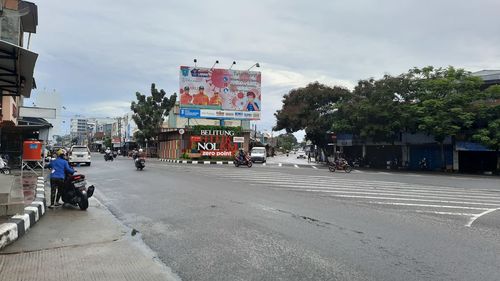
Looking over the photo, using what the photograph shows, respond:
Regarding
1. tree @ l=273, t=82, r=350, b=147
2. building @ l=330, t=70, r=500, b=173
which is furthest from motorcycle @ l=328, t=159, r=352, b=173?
tree @ l=273, t=82, r=350, b=147

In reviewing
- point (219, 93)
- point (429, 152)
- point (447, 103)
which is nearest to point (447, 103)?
point (447, 103)

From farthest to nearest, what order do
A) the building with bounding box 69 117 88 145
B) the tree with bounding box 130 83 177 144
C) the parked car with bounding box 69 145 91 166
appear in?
1. the building with bounding box 69 117 88 145
2. the tree with bounding box 130 83 177 144
3. the parked car with bounding box 69 145 91 166

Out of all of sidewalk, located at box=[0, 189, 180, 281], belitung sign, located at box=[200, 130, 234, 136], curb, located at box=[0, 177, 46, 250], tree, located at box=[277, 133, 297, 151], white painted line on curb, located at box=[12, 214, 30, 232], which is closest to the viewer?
sidewalk, located at box=[0, 189, 180, 281]

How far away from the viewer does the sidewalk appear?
552 cm

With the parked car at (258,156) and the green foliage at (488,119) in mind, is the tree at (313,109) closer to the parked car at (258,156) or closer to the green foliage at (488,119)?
the parked car at (258,156)

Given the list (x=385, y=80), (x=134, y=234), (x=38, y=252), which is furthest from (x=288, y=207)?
(x=385, y=80)

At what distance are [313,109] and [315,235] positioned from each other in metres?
41.2

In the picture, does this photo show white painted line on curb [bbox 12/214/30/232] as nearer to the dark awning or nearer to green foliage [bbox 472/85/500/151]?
the dark awning

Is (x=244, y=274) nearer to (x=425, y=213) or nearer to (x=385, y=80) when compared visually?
(x=425, y=213)

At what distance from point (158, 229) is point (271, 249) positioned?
2664mm

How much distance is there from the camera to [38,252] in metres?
6.66

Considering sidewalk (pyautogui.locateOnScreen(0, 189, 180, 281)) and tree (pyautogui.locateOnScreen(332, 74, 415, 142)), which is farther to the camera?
tree (pyautogui.locateOnScreen(332, 74, 415, 142))

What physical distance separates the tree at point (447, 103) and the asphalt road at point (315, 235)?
869 inches

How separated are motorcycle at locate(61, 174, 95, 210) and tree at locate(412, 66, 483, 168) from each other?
29.6m
